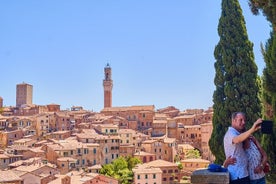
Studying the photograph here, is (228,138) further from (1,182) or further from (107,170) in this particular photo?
(107,170)

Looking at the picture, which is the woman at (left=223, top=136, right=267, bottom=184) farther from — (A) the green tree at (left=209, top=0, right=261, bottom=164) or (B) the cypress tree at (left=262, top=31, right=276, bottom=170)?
(A) the green tree at (left=209, top=0, right=261, bottom=164)

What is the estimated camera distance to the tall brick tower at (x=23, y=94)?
113m

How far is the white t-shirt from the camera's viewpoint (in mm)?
5109

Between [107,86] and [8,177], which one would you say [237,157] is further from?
[107,86]

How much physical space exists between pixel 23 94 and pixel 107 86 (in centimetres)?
Answer: 2509

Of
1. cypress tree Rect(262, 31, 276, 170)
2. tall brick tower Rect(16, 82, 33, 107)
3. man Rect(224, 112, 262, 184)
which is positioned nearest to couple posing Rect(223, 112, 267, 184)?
man Rect(224, 112, 262, 184)

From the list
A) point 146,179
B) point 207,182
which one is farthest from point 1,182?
point 207,182

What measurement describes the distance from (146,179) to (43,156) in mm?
17257

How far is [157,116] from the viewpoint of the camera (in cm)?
7981

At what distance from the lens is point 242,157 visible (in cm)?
516

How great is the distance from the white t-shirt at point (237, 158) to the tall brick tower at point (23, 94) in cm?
11242

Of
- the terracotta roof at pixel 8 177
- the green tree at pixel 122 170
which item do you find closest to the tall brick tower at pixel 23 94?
the green tree at pixel 122 170

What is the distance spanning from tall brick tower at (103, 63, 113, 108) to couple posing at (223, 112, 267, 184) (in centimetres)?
10816

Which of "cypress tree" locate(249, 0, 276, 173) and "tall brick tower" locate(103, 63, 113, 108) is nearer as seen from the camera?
"cypress tree" locate(249, 0, 276, 173)
